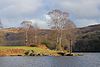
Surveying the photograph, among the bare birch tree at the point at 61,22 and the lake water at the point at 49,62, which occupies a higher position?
the bare birch tree at the point at 61,22

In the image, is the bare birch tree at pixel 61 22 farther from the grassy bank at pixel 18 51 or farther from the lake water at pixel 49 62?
the lake water at pixel 49 62

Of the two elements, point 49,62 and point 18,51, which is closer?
point 49,62

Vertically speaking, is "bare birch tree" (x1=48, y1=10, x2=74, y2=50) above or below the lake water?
above

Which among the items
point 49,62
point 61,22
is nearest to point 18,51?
point 61,22

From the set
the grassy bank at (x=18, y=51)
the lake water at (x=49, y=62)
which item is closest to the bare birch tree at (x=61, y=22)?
the grassy bank at (x=18, y=51)

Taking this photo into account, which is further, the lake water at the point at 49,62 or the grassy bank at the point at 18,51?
the grassy bank at the point at 18,51

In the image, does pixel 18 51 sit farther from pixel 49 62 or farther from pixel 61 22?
pixel 49 62

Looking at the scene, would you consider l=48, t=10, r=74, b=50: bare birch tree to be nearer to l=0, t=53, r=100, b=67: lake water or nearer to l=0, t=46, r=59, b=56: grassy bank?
l=0, t=46, r=59, b=56: grassy bank

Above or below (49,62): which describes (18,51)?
below

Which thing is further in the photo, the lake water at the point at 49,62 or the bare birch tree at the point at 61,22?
the bare birch tree at the point at 61,22

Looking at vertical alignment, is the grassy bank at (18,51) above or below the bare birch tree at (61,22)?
below

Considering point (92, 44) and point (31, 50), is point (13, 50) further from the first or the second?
point (92, 44)

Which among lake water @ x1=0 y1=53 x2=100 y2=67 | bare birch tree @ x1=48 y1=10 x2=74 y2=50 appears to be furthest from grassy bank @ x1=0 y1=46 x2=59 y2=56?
lake water @ x1=0 y1=53 x2=100 y2=67

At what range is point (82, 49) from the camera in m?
182
